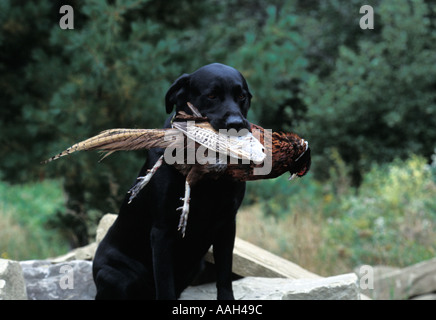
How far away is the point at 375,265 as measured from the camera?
19.8 feet

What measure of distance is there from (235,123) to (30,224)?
7492 mm

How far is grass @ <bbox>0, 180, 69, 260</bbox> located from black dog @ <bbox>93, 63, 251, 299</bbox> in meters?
2.83

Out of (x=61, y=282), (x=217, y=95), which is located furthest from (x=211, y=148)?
(x=61, y=282)

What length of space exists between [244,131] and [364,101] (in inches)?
321

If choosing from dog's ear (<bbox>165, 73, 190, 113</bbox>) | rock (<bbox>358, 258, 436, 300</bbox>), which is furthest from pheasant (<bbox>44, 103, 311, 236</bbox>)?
rock (<bbox>358, 258, 436, 300</bbox>)

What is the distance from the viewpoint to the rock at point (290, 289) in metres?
3.14

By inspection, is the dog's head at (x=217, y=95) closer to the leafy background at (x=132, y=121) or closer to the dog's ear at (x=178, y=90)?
the dog's ear at (x=178, y=90)

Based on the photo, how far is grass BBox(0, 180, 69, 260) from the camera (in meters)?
7.20

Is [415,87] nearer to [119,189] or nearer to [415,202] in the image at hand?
[415,202]

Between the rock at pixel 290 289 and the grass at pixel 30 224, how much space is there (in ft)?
8.49

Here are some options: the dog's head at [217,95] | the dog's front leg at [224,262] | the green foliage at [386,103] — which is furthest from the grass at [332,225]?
the dog's head at [217,95]

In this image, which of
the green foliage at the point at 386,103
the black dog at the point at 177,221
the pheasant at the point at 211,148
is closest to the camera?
the pheasant at the point at 211,148

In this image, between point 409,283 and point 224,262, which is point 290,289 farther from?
point 409,283
